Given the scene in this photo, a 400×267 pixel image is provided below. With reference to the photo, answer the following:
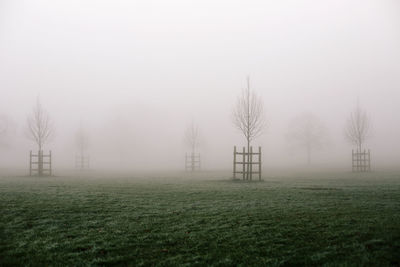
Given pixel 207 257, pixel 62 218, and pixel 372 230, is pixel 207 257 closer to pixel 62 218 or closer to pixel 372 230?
pixel 372 230

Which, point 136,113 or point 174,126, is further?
point 174,126

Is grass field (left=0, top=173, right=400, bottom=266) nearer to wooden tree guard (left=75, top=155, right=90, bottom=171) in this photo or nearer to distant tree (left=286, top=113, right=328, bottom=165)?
wooden tree guard (left=75, top=155, right=90, bottom=171)

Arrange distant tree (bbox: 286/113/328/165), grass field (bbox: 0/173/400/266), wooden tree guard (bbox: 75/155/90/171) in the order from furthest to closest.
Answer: distant tree (bbox: 286/113/328/165) < wooden tree guard (bbox: 75/155/90/171) < grass field (bbox: 0/173/400/266)

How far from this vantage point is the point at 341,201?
1353 cm

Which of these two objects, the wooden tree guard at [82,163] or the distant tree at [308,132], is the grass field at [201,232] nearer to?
the wooden tree guard at [82,163]

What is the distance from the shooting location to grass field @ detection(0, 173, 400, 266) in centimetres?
703

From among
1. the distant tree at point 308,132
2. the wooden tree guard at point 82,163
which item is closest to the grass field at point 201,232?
the wooden tree guard at point 82,163

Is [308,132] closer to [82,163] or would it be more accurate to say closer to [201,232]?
[82,163]

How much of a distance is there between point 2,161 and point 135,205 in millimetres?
84488

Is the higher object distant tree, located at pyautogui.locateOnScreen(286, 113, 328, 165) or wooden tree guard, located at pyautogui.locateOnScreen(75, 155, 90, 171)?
distant tree, located at pyautogui.locateOnScreen(286, 113, 328, 165)

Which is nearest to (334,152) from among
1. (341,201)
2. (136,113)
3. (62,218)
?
(136,113)

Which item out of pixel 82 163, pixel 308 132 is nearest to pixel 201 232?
pixel 82 163

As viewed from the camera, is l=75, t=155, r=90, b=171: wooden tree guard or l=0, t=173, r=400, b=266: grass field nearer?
l=0, t=173, r=400, b=266: grass field

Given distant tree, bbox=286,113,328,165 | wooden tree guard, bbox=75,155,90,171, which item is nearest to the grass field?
wooden tree guard, bbox=75,155,90,171
